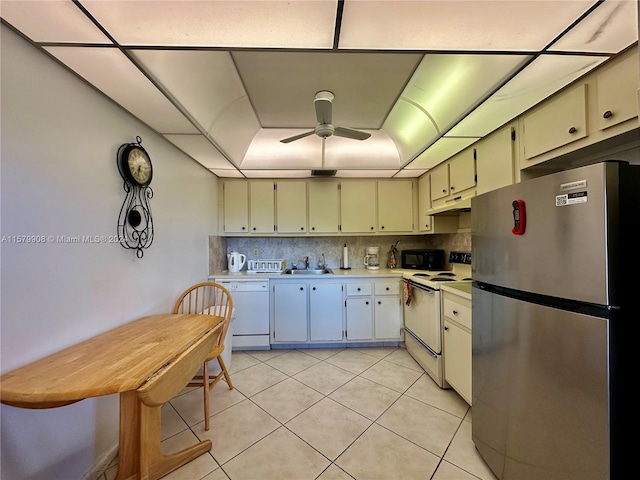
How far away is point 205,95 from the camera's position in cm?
176

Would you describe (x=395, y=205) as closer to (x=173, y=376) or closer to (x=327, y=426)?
(x=327, y=426)

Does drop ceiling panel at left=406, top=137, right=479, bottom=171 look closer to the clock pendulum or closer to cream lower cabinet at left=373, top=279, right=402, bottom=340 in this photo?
cream lower cabinet at left=373, top=279, right=402, bottom=340

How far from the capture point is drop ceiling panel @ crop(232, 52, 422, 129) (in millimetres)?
1635

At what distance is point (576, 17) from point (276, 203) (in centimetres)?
288

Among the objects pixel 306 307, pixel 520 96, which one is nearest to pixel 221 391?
pixel 306 307

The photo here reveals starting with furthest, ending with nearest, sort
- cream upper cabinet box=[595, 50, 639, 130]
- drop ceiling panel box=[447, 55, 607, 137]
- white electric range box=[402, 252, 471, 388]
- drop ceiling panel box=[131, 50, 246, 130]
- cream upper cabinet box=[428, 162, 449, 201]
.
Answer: cream upper cabinet box=[428, 162, 449, 201]
white electric range box=[402, 252, 471, 388]
drop ceiling panel box=[131, 50, 246, 130]
drop ceiling panel box=[447, 55, 607, 137]
cream upper cabinet box=[595, 50, 639, 130]

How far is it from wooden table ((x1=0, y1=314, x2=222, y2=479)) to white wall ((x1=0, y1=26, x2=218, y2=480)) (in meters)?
0.16

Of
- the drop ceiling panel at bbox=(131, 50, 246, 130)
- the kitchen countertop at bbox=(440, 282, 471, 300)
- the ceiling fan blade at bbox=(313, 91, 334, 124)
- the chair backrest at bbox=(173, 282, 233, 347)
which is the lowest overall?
the chair backrest at bbox=(173, 282, 233, 347)

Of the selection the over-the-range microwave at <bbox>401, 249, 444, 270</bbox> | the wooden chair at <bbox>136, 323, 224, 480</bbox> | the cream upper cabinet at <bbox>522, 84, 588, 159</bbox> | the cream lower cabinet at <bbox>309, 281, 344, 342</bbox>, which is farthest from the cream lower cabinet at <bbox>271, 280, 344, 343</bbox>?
the cream upper cabinet at <bbox>522, 84, 588, 159</bbox>

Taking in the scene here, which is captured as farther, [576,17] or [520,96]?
[520,96]

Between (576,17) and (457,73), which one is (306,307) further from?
(576,17)

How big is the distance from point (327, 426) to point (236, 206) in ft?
8.75

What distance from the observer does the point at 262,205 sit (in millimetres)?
3297

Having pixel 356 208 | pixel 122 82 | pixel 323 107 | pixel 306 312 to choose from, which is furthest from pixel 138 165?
pixel 356 208
